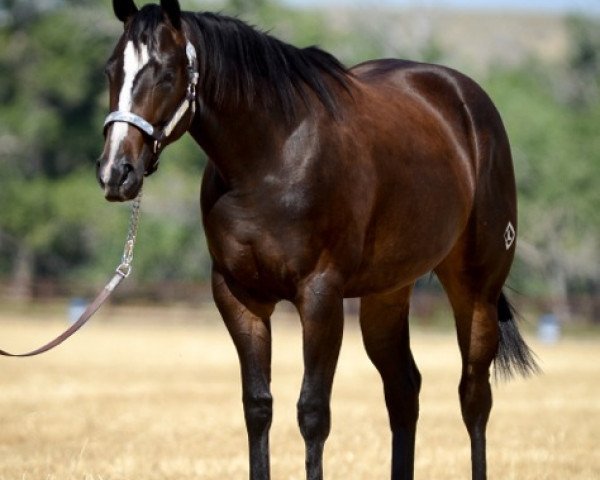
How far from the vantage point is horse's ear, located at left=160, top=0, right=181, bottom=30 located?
607 cm

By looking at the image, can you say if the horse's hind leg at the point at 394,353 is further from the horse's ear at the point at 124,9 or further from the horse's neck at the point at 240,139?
the horse's ear at the point at 124,9

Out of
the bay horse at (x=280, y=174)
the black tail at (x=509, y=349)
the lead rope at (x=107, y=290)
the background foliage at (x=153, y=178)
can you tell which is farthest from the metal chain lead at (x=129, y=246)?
the background foliage at (x=153, y=178)

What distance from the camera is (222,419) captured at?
13.0 m

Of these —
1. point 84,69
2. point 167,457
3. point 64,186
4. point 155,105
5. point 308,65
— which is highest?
point 84,69

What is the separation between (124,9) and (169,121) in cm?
63

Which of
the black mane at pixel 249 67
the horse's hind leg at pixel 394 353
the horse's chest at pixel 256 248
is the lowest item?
the horse's hind leg at pixel 394 353

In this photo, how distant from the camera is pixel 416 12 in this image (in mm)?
52781

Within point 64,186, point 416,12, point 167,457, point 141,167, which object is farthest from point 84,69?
point 141,167

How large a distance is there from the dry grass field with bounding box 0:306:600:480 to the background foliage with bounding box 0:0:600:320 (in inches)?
810

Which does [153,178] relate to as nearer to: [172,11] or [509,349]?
[509,349]

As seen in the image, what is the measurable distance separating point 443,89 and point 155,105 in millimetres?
2707

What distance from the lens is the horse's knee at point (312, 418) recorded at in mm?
6402

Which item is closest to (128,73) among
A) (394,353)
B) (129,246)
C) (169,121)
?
(169,121)

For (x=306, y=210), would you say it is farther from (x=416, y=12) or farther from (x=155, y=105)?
(x=416, y=12)
